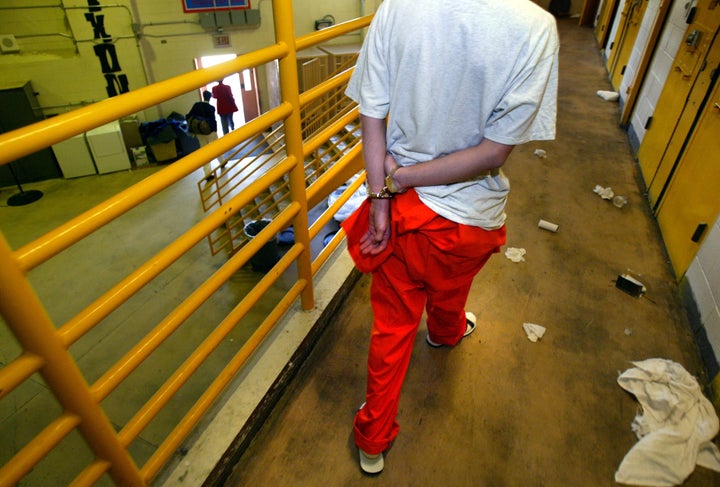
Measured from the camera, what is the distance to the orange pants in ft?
4.22

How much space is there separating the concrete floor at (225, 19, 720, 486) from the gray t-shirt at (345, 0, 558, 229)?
36.3 inches

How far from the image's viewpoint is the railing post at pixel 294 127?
1364 millimetres

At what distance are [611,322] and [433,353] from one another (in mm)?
1030

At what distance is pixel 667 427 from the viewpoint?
1679 millimetres

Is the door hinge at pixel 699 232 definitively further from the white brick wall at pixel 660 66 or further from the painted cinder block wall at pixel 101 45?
the painted cinder block wall at pixel 101 45

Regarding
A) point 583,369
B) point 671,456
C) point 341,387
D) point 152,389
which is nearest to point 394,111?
point 341,387

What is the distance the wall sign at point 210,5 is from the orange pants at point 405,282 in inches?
361

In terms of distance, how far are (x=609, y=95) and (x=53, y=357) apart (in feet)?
22.5

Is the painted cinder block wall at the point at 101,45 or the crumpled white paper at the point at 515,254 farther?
the painted cinder block wall at the point at 101,45

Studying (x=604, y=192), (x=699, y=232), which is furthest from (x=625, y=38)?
(x=699, y=232)

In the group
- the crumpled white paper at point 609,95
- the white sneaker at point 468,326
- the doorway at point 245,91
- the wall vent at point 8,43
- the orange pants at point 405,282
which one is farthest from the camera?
the doorway at point 245,91

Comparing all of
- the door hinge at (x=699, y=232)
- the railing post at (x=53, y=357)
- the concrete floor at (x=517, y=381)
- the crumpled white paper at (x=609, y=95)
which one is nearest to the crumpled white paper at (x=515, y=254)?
the concrete floor at (x=517, y=381)

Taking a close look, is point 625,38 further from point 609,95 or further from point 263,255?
point 263,255

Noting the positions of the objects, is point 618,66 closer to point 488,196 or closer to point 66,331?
point 488,196
